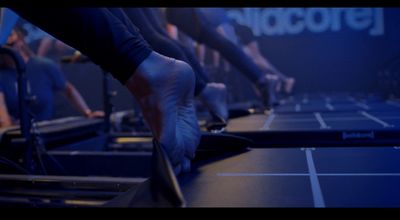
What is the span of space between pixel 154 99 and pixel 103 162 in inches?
40.9

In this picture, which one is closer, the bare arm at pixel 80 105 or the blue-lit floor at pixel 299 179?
the blue-lit floor at pixel 299 179

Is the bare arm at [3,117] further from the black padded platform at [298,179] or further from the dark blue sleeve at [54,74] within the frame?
the black padded platform at [298,179]

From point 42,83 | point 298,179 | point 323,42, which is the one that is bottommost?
point 298,179

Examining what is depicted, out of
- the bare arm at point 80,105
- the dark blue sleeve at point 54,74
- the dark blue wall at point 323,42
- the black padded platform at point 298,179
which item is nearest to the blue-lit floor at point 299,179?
the black padded platform at point 298,179

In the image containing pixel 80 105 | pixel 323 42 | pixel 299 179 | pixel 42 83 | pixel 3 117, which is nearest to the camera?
pixel 299 179

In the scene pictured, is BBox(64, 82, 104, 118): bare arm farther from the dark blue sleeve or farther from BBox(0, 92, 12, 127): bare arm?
BBox(0, 92, 12, 127): bare arm

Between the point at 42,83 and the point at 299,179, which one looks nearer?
the point at 299,179

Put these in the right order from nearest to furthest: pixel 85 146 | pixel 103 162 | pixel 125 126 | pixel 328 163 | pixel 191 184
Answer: pixel 191 184 → pixel 328 163 → pixel 103 162 → pixel 85 146 → pixel 125 126

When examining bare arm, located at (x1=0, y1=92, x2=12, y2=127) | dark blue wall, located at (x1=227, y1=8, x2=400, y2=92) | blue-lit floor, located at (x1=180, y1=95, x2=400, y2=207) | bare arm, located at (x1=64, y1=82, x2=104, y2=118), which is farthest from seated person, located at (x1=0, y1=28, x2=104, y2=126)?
dark blue wall, located at (x1=227, y1=8, x2=400, y2=92)

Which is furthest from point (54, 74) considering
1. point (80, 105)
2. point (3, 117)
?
point (3, 117)

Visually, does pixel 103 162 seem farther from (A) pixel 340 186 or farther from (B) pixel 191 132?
(A) pixel 340 186

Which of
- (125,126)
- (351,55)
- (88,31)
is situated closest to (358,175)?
(88,31)

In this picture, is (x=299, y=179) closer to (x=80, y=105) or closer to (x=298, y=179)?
(x=298, y=179)
